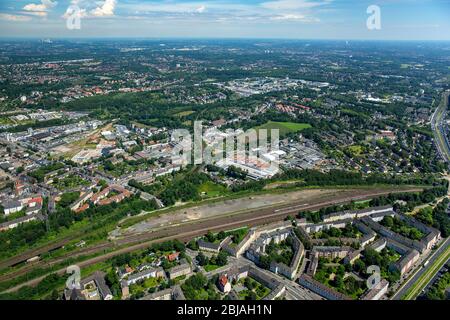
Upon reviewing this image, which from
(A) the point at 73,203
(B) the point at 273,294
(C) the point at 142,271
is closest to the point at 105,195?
(A) the point at 73,203

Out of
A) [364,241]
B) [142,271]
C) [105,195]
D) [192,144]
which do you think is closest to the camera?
[142,271]

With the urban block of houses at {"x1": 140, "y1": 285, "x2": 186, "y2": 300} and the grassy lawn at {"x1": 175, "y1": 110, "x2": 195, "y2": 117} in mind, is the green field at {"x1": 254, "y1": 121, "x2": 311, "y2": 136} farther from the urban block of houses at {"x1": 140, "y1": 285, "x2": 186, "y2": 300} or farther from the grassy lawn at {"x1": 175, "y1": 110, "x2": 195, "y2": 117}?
the urban block of houses at {"x1": 140, "y1": 285, "x2": 186, "y2": 300}

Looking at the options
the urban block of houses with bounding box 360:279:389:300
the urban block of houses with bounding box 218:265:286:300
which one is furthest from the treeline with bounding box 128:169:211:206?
the urban block of houses with bounding box 360:279:389:300

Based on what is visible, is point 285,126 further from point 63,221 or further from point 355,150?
point 63,221

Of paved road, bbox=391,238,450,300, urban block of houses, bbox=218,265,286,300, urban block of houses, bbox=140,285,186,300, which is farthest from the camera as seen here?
paved road, bbox=391,238,450,300

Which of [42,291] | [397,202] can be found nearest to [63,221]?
[42,291]

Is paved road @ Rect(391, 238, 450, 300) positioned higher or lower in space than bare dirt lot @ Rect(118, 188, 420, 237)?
lower

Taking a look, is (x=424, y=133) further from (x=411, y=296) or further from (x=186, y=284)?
(x=186, y=284)
